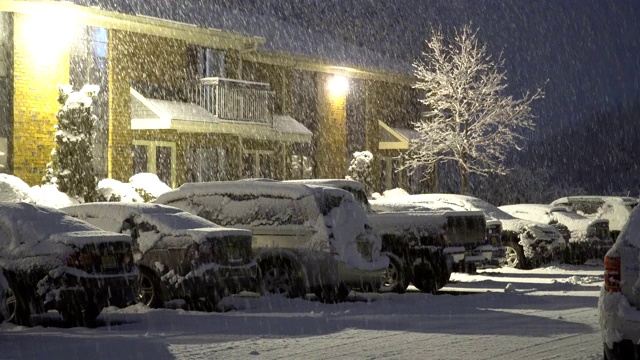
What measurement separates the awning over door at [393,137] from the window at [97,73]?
15.5 meters

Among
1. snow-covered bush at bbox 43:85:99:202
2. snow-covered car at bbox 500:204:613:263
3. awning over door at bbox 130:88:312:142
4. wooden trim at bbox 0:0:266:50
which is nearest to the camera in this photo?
snow-covered bush at bbox 43:85:99:202

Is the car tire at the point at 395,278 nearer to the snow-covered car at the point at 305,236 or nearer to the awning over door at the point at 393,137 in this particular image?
the snow-covered car at the point at 305,236

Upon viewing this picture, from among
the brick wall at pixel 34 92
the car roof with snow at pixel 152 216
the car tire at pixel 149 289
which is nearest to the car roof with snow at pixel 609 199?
the brick wall at pixel 34 92

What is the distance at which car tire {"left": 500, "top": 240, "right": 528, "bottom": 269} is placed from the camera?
80.8ft

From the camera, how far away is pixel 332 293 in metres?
16.4

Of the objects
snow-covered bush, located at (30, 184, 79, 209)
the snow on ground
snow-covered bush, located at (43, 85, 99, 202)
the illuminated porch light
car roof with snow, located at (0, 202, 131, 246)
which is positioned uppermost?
the illuminated porch light

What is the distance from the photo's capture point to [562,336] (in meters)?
12.3

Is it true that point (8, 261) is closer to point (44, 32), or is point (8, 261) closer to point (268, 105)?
point (44, 32)

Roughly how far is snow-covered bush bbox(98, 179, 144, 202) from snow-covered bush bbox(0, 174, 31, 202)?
2790 mm

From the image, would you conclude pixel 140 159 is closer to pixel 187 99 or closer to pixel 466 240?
pixel 187 99

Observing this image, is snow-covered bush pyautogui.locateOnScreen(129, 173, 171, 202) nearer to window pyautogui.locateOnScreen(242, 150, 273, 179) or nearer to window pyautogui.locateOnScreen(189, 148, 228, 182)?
window pyautogui.locateOnScreen(189, 148, 228, 182)

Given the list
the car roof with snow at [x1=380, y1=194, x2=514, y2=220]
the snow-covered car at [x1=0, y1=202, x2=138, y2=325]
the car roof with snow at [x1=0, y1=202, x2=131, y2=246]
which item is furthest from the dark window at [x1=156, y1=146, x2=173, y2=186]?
the snow-covered car at [x1=0, y1=202, x2=138, y2=325]

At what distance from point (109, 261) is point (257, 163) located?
910 inches

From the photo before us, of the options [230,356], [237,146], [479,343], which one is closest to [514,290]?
[479,343]
